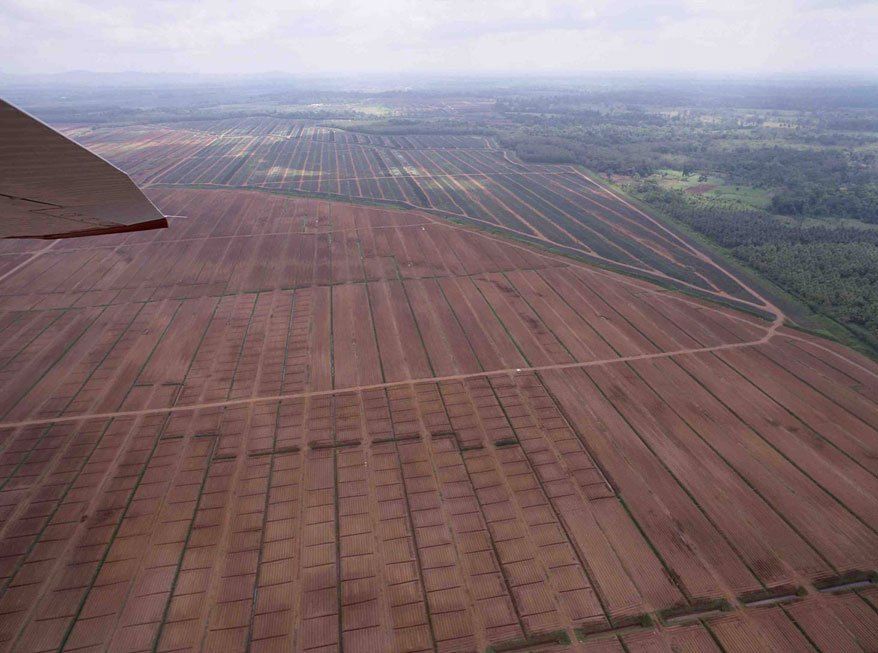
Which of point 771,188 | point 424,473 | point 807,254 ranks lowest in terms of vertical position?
point 424,473

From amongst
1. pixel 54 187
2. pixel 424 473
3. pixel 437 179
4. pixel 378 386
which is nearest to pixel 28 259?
pixel 378 386

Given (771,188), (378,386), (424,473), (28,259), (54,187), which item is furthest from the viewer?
(771,188)

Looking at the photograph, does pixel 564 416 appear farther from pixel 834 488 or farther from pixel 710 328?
pixel 710 328

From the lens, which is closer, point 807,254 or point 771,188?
point 807,254

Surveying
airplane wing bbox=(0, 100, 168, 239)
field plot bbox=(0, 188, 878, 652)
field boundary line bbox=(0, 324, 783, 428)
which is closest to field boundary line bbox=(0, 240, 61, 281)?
Answer: field plot bbox=(0, 188, 878, 652)

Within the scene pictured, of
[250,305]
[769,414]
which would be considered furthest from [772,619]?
[250,305]

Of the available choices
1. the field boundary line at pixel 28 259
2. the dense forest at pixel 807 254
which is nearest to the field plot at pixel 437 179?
the dense forest at pixel 807 254

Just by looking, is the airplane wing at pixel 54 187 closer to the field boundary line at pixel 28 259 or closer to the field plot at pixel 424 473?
the field plot at pixel 424 473

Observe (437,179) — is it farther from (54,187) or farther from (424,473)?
(54,187)
